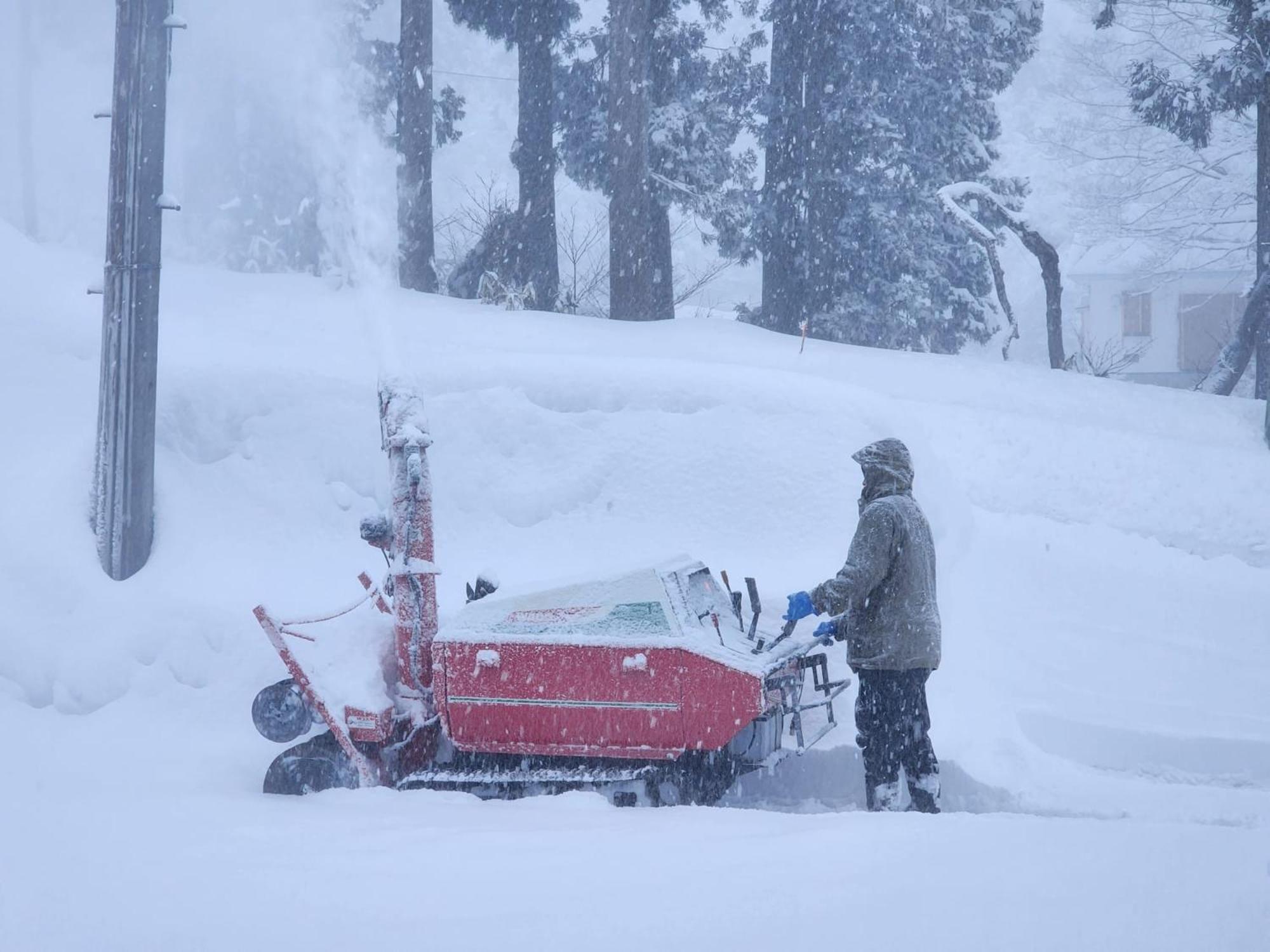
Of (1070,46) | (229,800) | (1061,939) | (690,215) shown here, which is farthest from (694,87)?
(1061,939)

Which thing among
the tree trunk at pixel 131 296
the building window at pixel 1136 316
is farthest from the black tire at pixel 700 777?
the building window at pixel 1136 316

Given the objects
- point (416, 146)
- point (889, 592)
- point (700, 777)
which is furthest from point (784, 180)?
point (700, 777)

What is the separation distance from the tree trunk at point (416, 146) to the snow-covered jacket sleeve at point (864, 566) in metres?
12.9

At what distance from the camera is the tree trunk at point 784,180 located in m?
16.4

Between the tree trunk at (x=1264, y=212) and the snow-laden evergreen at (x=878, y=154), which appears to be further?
the snow-laden evergreen at (x=878, y=154)

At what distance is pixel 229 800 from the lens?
4.68 m

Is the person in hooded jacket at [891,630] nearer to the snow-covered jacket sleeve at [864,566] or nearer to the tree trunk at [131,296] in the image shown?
the snow-covered jacket sleeve at [864,566]

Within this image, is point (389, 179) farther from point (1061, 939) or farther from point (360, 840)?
point (1061, 939)

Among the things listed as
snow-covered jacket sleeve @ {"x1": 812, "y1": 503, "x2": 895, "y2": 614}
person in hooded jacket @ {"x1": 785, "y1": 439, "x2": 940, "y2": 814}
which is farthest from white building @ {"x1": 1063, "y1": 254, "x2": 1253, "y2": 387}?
snow-covered jacket sleeve @ {"x1": 812, "y1": 503, "x2": 895, "y2": 614}

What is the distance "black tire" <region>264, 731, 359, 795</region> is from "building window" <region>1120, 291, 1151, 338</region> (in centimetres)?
3062

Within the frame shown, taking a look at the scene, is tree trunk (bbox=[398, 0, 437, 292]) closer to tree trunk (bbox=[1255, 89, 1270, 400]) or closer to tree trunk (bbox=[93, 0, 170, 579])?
tree trunk (bbox=[93, 0, 170, 579])

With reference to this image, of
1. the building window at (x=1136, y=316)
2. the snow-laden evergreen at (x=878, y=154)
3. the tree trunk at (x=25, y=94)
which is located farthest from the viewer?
the building window at (x=1136, y=316)

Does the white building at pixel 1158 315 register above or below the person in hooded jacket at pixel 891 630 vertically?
above

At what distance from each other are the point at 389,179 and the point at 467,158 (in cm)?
1736
